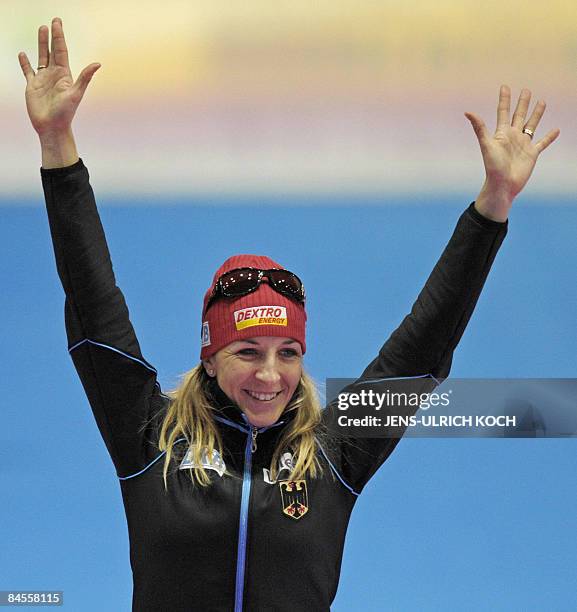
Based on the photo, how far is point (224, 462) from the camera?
2090 millimetres

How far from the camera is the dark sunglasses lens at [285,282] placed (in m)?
2.18

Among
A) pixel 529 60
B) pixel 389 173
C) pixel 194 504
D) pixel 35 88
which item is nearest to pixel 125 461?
pixel 194 504

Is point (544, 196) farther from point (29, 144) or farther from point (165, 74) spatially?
point (29, 144)

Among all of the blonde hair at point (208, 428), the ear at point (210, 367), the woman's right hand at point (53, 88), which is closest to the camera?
the woman's right hand at point (53, 88)

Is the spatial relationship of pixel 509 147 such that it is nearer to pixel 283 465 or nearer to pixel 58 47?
pixel 283 465

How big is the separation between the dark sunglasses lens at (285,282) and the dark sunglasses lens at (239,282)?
0.12ft

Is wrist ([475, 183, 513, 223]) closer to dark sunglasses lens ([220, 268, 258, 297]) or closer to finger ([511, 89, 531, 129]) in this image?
finger ([511, 89, 531, 129])

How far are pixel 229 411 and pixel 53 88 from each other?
0.71 meters

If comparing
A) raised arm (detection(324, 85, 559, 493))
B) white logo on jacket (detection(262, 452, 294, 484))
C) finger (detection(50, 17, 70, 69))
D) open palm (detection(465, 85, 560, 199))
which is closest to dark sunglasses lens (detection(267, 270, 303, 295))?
raised arm (detection(324, 85, 559, 493))

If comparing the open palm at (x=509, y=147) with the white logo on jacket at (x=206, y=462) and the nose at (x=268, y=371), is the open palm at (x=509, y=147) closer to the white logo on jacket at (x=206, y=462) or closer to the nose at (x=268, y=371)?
the nose at (x=268, y=371)

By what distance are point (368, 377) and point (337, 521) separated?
0.97ft

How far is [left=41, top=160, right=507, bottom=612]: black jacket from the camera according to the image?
1994 millimetres

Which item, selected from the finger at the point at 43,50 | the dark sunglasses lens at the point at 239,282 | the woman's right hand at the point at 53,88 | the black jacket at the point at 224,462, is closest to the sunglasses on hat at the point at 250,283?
the dark sunglasses lens at the point at 239,282

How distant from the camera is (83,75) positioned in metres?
2.00
